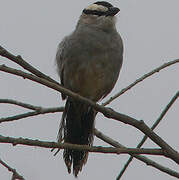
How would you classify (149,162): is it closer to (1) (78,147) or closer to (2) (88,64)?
(1) (78,147)

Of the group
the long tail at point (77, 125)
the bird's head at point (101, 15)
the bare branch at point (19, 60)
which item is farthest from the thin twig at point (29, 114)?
the bird's head at point (101, 15)

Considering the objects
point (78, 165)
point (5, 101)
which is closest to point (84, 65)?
point (78, 165)

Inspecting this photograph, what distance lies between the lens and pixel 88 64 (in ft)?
12.9

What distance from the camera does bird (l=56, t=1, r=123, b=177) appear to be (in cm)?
393

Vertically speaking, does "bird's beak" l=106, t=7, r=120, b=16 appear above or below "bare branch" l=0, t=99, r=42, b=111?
above

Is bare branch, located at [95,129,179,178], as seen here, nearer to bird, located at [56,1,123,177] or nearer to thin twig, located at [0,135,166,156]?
thin twig, located at [0,135,166,156]

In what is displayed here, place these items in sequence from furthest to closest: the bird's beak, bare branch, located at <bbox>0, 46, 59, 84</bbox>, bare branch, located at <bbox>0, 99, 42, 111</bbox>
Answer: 1. the bird's beak
2. bare branch, located at <bbox>0, 99, 42, 111</bbox>
3. bare branch, located at <bbox>0, 46, 59, 84</bbox>

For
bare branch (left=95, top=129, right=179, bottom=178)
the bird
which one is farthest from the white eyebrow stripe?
bare branch (left=95, top=129, right=179, bottom=178)

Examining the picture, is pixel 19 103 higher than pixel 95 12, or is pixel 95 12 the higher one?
pixel 95 12

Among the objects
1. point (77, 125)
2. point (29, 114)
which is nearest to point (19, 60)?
point (29, 114)

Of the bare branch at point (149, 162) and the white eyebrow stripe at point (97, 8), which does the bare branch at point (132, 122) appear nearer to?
the bare branch at point (149, 162)

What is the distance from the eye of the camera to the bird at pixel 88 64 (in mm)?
3934

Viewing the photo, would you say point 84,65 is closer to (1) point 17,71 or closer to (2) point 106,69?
(2) point 106,69

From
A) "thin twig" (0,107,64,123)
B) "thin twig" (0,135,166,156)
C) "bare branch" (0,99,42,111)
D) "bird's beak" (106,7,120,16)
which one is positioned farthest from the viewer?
"bird's beak" (106,7,120,16)
